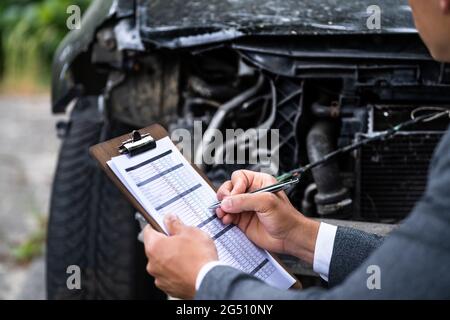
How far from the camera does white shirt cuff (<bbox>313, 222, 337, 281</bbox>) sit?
→ 1993 mm

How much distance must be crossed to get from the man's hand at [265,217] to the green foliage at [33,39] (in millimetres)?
7370

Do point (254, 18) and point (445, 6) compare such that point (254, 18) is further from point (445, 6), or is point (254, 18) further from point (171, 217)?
point (445, 6)

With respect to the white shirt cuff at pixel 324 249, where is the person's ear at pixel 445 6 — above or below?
above

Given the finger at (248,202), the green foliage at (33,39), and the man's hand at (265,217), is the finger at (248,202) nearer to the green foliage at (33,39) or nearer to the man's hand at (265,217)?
the man's hand at (265,217)

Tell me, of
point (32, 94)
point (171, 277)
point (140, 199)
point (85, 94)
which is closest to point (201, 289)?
point (171, 277)

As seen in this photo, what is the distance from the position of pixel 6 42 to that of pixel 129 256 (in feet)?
22.1

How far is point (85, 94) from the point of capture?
340cm

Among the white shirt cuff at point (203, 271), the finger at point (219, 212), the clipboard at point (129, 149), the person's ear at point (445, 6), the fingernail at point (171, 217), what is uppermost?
the person's ear at point (445, 6)

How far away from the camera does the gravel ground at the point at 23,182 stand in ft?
13.5

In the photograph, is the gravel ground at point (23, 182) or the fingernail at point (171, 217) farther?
the gravel ground at point (23, 182)

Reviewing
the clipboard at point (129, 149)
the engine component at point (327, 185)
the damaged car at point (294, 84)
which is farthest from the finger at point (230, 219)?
the engine component at point (327, 185)

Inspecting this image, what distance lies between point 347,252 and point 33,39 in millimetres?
7725
